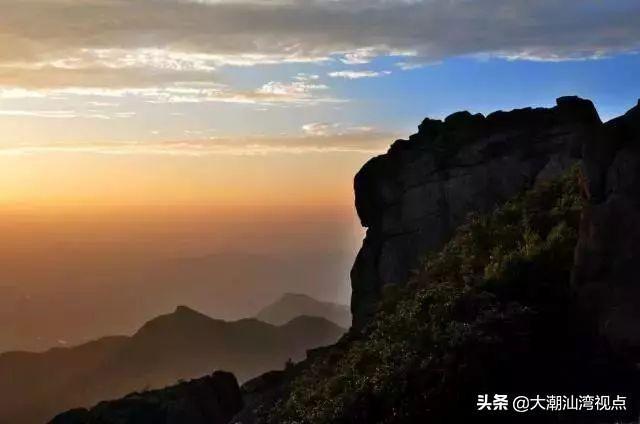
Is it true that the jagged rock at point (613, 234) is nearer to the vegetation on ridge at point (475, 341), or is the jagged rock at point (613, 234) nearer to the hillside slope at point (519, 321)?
the hillside slope at point (519, 321)

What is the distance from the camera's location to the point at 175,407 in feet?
114

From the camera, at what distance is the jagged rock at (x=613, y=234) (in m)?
17.0

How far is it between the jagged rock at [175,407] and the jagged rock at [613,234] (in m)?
21.8

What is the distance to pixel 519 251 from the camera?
21.3m

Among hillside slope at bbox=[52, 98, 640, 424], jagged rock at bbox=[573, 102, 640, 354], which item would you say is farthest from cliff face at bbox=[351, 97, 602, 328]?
jagged rock at bbox=[573, 102, 640, 354]

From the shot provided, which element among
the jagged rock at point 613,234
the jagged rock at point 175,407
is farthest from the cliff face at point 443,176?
the jagged rock at point 613,234

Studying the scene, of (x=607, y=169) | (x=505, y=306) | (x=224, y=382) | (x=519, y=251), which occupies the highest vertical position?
(x=607, y=169)

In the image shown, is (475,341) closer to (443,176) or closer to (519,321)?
(519,321)

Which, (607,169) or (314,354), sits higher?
(607,169)

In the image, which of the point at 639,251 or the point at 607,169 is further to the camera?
the point at 607,169

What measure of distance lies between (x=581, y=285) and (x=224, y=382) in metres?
24.8

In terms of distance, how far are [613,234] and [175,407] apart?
954 inches

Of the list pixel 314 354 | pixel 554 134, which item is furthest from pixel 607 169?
pixel 314 354

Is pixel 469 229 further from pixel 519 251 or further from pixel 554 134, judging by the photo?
pixel 554 134
